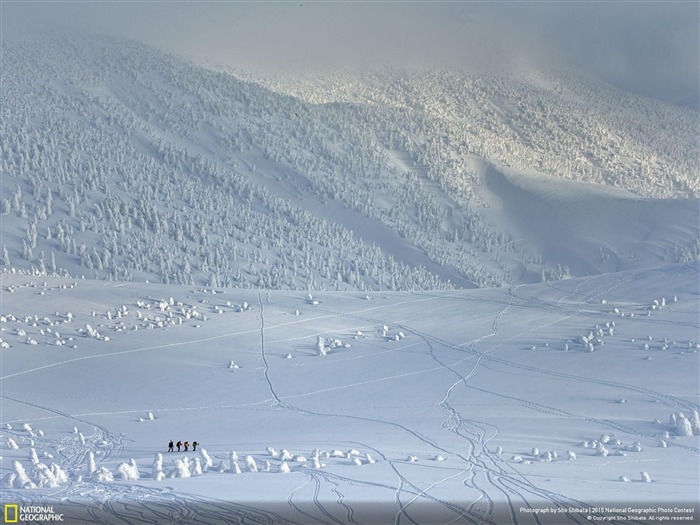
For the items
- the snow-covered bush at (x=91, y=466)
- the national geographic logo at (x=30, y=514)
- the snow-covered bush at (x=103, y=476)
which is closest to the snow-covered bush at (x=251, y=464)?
the snow-covered bush at (x=103, y=476)

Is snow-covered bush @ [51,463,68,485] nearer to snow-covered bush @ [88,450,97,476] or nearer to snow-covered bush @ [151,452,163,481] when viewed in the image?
snow-covered bush @ [88,450,97,476]

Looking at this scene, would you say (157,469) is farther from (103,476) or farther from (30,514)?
(30,514)

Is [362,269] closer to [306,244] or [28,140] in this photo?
[306,244]

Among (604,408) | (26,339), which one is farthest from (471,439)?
(26,339)

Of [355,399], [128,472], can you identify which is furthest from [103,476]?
[355,399]

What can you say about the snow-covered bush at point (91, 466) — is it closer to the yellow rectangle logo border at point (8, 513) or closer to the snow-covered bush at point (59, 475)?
the snow-covered bush at point (59, 475)
